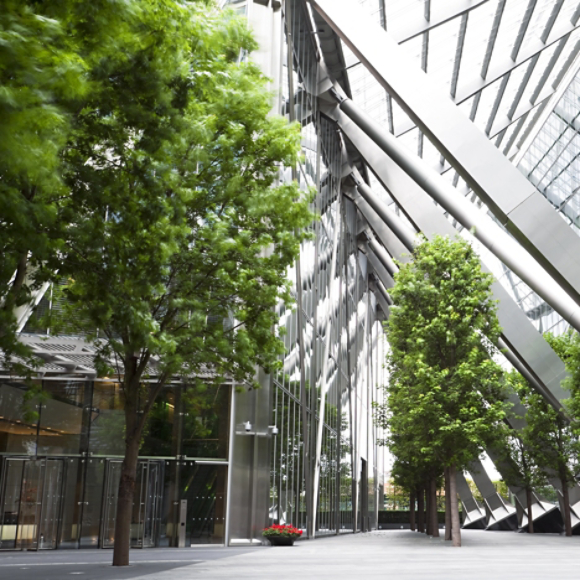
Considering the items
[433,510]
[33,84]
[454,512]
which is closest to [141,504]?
[454,512]

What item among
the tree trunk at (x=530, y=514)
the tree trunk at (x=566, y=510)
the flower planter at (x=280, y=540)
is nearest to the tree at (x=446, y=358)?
the flower planter at (x=280, y=540)

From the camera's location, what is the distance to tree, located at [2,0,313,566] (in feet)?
23.0

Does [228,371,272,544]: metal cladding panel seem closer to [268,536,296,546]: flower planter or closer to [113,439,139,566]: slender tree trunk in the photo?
[268,536,296,546]: flower planter

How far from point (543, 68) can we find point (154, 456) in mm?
25382

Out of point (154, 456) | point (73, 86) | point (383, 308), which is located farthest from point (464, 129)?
point (383, 308)

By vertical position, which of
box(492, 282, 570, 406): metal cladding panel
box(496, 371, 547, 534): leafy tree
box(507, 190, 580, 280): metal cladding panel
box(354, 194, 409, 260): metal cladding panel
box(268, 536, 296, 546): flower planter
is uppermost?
box(354, 194, 409, 260): metal cladding panel

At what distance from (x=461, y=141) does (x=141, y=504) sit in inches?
542

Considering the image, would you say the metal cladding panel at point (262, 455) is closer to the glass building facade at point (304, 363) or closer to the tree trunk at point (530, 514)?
the glass building facade at point (304, 363)

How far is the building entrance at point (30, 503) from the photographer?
17719 mm

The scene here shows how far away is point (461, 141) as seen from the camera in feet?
68.3

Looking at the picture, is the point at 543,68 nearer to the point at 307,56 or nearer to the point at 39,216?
the point at 307,56

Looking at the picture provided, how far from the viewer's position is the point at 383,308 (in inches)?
2288

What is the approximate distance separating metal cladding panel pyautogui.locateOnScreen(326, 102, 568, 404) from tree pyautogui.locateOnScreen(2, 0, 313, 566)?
15.3 m

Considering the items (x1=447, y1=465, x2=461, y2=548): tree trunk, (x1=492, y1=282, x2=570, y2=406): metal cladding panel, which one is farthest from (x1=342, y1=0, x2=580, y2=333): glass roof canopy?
(x1=447, y1=465, x2=461, y2=548): tree trunk
